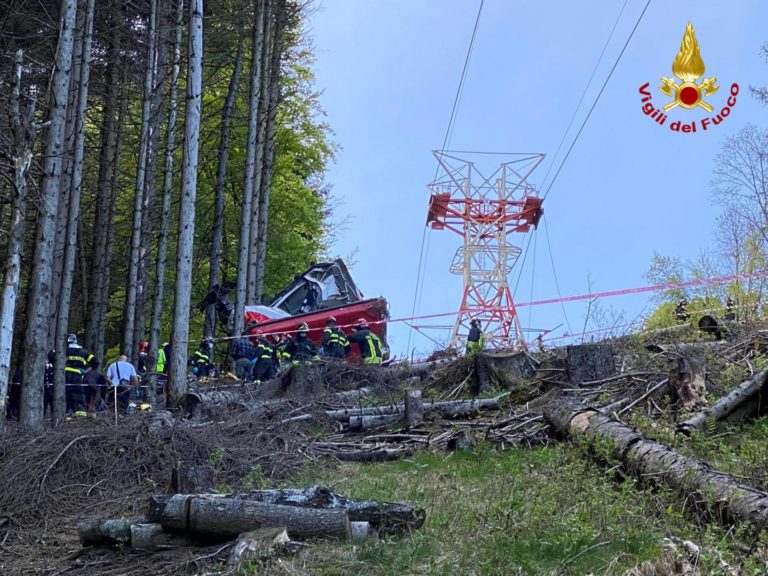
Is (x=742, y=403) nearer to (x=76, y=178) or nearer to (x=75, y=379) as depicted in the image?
(x=75, y=379)

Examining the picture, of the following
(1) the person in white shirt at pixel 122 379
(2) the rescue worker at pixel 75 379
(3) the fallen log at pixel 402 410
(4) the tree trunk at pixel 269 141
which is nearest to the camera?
(3) the fallen log at pixel 402 410

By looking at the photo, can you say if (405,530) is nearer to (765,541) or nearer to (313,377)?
(765,541)

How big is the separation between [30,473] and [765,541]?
22.9 feet

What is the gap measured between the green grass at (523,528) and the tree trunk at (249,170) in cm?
1623

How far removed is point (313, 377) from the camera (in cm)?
1543

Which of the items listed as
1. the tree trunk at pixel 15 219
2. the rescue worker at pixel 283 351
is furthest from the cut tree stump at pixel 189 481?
A: the rescue worker at pixel 283 351

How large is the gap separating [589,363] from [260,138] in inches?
788

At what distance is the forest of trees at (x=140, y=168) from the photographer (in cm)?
1514

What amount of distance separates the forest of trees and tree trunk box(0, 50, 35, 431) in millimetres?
23

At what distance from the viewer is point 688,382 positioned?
32.8ft

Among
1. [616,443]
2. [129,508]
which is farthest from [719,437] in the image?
[129,508]

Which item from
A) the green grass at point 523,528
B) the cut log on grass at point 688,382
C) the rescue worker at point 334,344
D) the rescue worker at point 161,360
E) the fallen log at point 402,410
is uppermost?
the rescue worker at point 334,344

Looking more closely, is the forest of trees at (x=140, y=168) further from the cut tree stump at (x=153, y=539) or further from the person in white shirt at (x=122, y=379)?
the cut tree stump at (x=153, y=539)

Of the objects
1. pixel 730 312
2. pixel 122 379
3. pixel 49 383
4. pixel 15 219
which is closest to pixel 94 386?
pixel 122 379
